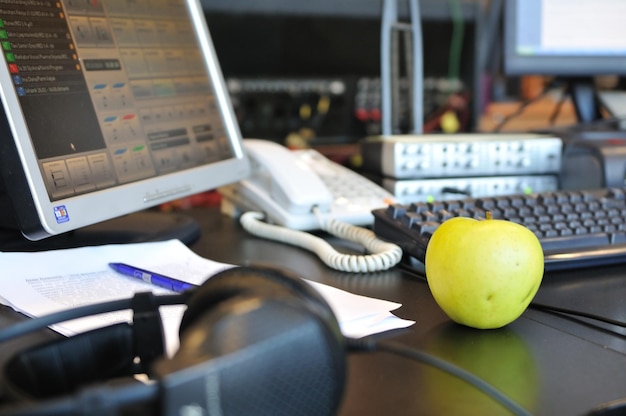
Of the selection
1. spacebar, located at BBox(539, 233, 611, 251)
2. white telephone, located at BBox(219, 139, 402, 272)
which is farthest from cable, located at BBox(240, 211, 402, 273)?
spacebar, located at BBox(539, 233, 611, 251)

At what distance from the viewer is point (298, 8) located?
191 centimetres

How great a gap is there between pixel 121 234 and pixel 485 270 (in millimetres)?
535

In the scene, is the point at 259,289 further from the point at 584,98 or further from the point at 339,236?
the point at 584,98

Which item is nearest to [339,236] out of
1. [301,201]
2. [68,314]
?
[301,201]

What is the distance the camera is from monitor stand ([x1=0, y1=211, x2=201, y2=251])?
86 cm

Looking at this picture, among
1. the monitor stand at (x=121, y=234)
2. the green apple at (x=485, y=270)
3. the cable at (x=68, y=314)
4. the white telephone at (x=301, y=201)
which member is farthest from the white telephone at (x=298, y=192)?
the cable at (x=68, y=314)

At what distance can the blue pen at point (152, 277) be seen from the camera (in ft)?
2.27

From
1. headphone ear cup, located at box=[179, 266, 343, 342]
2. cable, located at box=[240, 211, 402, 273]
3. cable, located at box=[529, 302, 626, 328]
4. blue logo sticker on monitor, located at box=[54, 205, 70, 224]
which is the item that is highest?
headphone ear cup, located at box=[179, 266, 343, 342]

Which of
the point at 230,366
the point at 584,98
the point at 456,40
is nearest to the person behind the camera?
the point at 230,366

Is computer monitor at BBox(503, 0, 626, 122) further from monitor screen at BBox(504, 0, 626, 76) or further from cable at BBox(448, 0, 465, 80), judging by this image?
cable at BBox(448, 0, 465, 80)

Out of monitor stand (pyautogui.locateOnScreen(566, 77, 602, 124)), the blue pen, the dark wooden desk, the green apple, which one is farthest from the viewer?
monitor stand (pyautogui.locateOnScreen(566, 77, 602, 124))

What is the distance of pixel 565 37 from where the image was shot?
138cm

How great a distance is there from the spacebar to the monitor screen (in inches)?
23.9

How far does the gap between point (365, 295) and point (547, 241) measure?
0.23 metres
